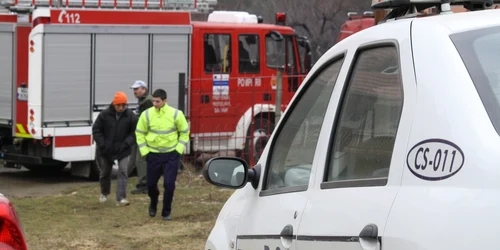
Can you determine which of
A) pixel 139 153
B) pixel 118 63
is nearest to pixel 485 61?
pixel 139 153

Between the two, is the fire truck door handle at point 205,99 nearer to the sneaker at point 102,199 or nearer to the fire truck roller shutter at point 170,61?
the fire truck roller shutter at point 170,61

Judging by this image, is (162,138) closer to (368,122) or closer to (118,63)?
(118,63)

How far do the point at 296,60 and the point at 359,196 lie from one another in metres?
15.6

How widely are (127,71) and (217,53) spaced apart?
1875 mm

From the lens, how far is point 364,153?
3.53m

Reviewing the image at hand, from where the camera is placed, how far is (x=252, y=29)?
18.2m

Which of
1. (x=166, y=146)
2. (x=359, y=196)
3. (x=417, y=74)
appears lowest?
(x=166, y=146)

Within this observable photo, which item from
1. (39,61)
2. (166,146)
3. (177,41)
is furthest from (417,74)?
(177,41)

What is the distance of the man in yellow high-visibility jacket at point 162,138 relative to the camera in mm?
11703

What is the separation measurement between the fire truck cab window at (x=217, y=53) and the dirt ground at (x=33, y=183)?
3.12 meters

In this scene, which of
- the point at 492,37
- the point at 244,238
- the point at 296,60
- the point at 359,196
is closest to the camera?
the point at 492,37

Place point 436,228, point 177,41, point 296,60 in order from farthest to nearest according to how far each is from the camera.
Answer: point 296,60, point 177,41, point 436,228

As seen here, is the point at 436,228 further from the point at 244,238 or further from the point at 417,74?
the point at 244,238

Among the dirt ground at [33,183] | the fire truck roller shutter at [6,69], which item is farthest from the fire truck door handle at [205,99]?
the fire truck roller shutter at [6,69]
